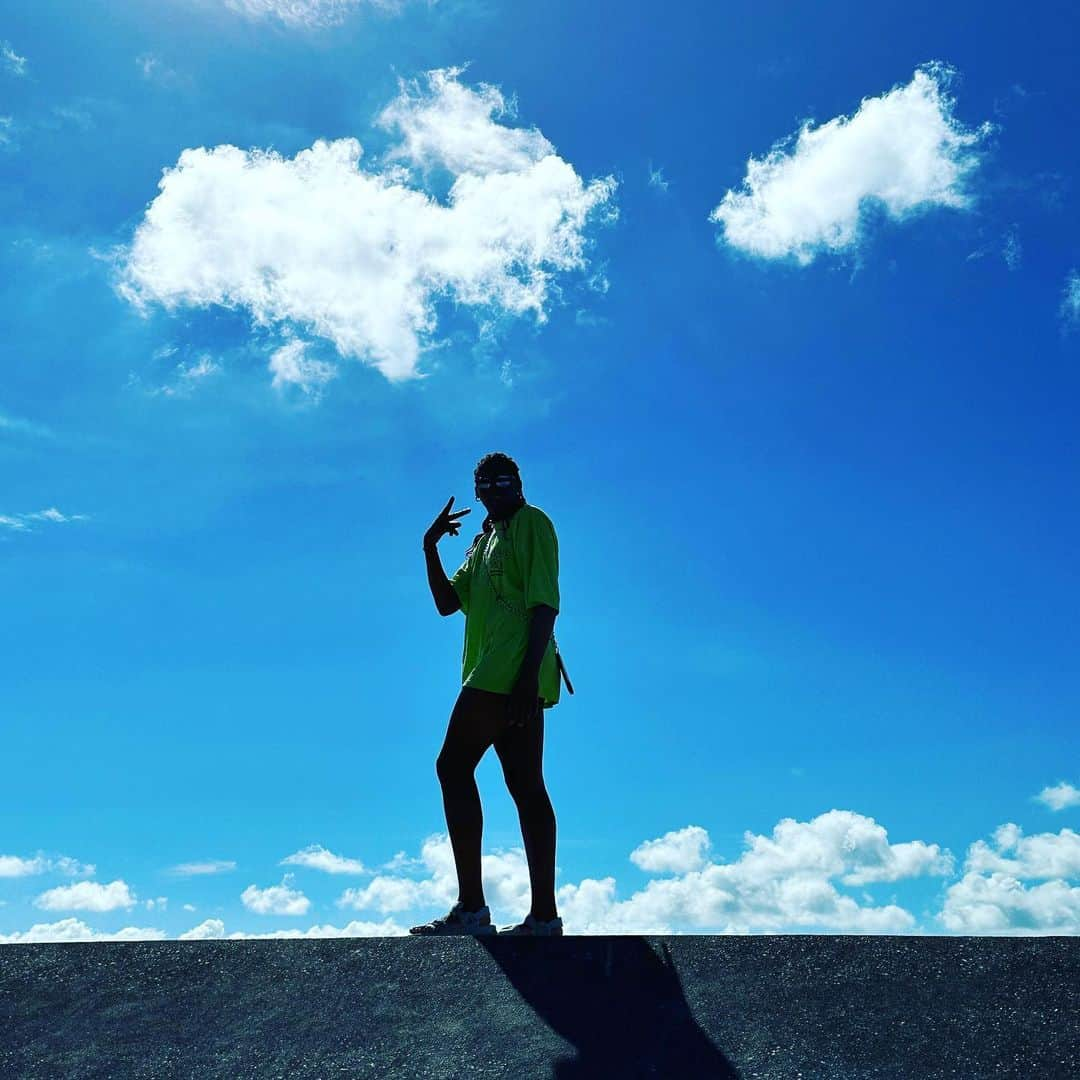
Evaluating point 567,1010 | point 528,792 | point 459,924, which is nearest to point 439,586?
point 528,792

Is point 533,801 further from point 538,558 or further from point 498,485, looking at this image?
point 498,485

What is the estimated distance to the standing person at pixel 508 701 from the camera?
587 centimetres

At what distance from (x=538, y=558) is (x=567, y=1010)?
7.96ft

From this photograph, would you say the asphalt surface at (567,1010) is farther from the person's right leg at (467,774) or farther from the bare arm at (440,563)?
the bare arm at (440,563)

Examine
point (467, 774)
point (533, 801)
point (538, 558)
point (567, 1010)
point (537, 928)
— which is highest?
point (538, 558)

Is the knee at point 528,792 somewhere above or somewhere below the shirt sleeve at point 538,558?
below

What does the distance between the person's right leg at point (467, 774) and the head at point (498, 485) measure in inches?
43.3

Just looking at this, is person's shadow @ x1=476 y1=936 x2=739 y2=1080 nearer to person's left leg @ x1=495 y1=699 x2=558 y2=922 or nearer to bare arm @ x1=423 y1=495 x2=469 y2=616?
person's left leg @ x1=495 y1=699 x2=558 y2=922

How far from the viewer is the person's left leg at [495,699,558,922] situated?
5.88m

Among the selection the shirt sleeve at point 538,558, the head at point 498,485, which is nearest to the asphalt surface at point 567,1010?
the shirt sleeve at point 538,558

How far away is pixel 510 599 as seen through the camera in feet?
20.3

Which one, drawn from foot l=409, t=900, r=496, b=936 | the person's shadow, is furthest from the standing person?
the person's shadow

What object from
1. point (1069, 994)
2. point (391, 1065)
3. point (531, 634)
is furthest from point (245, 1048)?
point (1069, 994)

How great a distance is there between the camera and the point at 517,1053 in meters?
4.21
